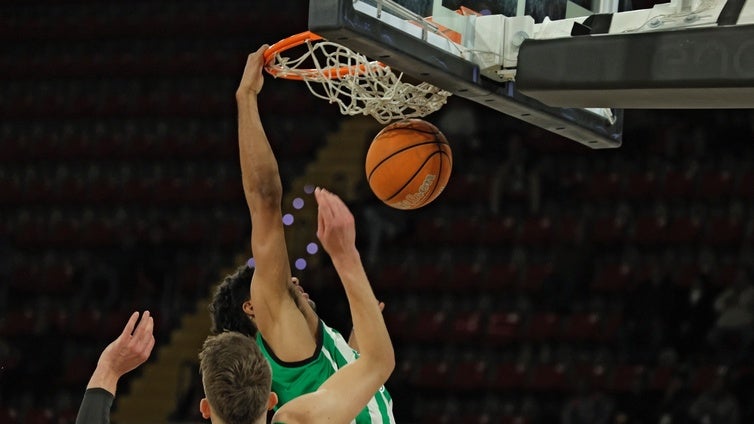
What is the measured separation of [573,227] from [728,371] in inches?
60.9

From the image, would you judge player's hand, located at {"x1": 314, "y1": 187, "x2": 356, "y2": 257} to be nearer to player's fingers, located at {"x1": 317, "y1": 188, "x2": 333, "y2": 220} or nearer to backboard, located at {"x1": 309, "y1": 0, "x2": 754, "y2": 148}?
player's fingers, located at {"x1": 317, "y1": 188, "x2": 333, "y2": 220}

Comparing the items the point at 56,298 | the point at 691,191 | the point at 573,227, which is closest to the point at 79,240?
the point at 56,298

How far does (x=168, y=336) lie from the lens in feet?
31.2

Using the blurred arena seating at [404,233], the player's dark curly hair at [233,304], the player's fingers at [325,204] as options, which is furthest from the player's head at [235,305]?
the blurred arena seating at [404,233]

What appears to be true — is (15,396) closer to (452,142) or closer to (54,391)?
(54,391)

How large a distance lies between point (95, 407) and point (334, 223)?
0.61m

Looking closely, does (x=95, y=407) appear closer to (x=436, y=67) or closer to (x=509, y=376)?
(x=436, y=67)

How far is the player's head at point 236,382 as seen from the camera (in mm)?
2500

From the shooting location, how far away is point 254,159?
348cm

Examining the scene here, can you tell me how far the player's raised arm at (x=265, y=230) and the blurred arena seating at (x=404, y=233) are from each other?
4419 millimetres

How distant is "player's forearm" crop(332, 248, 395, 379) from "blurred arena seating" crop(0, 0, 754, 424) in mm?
5156

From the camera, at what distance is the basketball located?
3.63 m

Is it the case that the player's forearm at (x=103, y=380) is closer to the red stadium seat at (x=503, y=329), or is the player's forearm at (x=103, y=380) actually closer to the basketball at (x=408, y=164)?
the basketball at (x=408, y=164)

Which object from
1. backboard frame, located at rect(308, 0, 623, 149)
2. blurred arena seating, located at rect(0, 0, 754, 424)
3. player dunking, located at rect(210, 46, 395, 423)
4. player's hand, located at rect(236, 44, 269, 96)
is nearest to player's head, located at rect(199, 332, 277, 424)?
backboard frame, located at rect(308, 0, 623, 149)
